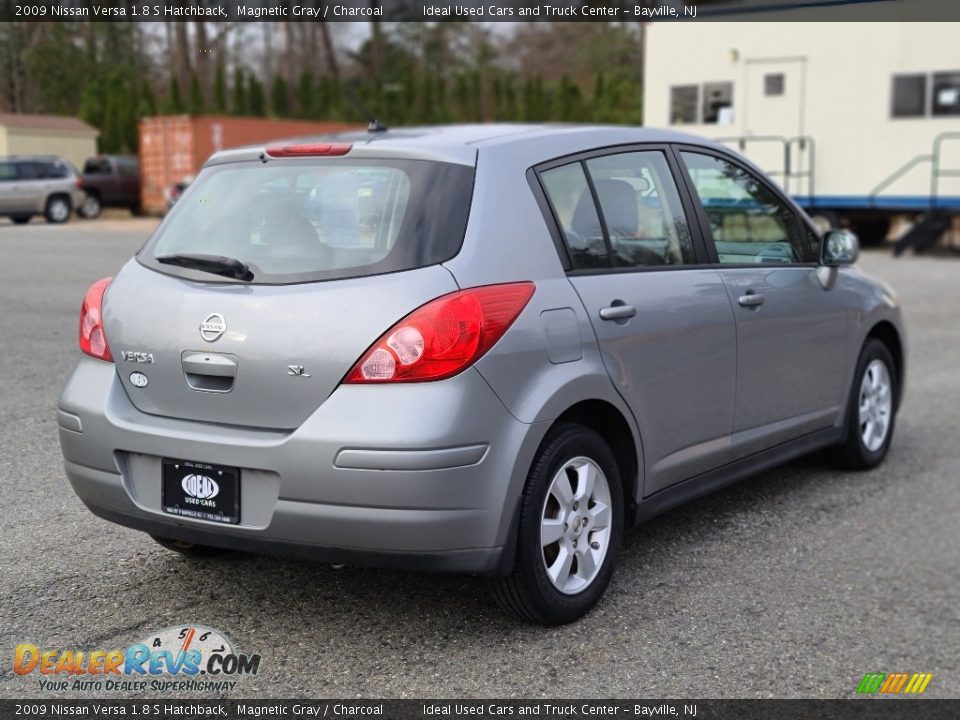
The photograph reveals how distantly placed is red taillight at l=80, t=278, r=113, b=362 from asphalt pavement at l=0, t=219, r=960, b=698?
844 millimetres

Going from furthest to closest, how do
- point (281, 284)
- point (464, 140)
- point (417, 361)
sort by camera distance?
point (464, 140) < point (281, 284) < point (417, 361)

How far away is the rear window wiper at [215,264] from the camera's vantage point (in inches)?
146

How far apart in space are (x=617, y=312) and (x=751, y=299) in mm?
1048

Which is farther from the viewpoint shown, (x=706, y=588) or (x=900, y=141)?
(x=900, y=141)

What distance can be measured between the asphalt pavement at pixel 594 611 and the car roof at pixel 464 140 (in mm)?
1541

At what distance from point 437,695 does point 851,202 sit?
748 inches

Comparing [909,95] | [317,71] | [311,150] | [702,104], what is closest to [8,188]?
[702,104]

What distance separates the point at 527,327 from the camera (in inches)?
144

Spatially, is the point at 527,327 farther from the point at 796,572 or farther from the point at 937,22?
the point at 937,22

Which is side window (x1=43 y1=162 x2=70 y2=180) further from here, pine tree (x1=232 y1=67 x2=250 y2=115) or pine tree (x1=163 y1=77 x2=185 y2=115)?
pine tree (x1=232 y1=67 x2=250 y2=115)

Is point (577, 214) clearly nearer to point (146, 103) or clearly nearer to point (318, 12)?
point (318, 12)

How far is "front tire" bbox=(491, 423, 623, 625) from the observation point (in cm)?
Result: 367

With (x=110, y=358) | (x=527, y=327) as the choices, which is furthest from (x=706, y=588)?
(x=110, y=358)

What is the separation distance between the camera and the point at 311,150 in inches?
158
